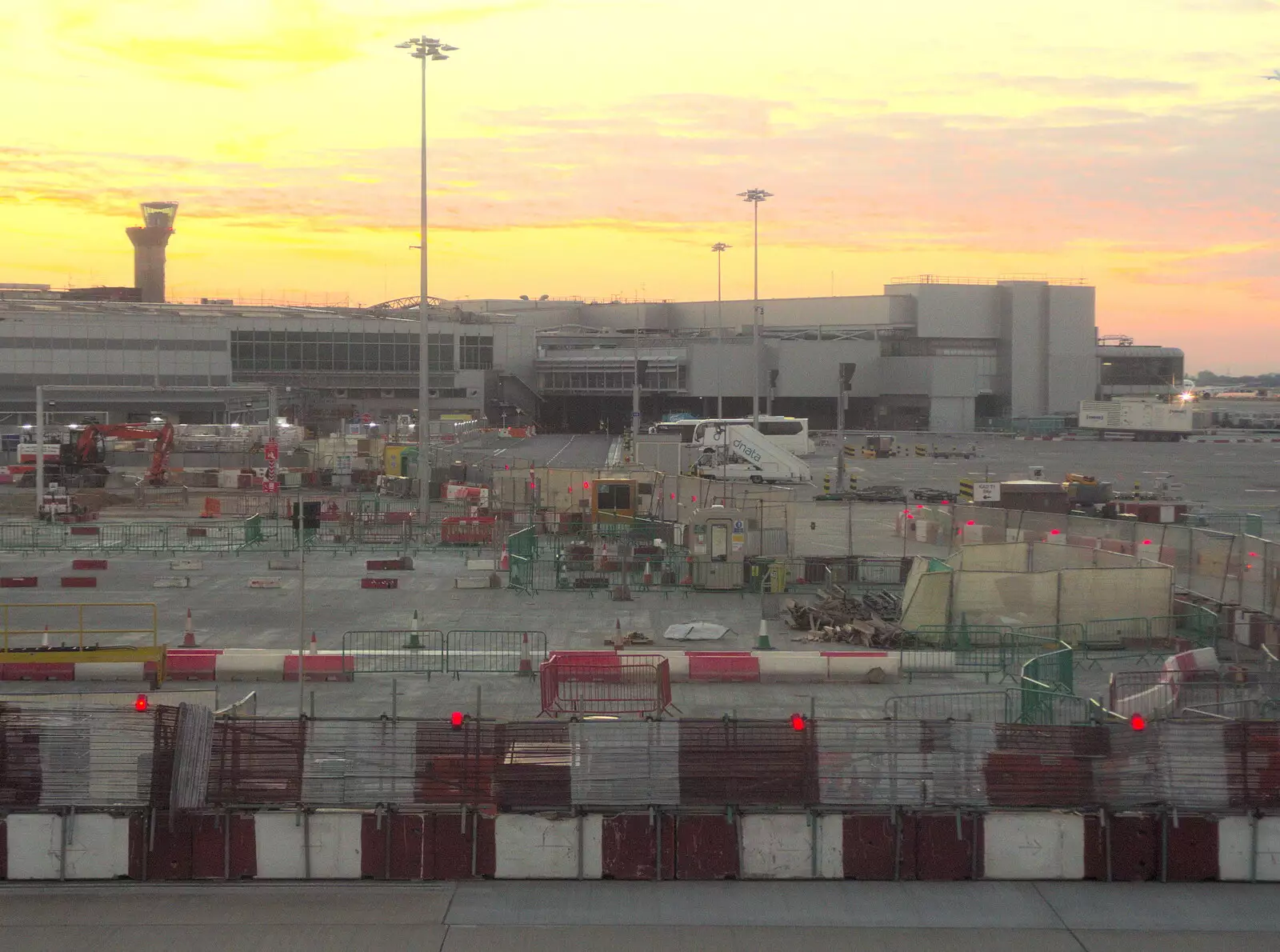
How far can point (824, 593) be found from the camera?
25.8 m

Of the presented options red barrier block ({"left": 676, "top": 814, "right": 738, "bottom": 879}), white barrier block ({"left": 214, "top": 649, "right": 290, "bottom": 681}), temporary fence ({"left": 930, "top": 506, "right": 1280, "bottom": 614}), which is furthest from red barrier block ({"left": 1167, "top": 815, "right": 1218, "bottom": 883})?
white barrier block ({"left": 214, "top": 649, "right": 290, "bottom": 681})

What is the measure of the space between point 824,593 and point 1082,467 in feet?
151

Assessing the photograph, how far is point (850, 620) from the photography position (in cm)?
2283

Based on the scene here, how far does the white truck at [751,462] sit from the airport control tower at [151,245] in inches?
4637

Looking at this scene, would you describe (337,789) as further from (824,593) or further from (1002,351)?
(1002,351)

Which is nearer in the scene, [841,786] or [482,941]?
[482,941]

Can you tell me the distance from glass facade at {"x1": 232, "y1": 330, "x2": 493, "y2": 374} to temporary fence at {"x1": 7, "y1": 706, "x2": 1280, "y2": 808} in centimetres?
8954

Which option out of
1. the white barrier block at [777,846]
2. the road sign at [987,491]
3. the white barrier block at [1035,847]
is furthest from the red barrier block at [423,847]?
the road sign at [987,491]

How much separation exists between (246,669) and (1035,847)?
451 inches

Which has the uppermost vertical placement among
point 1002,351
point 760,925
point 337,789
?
point 1002,351

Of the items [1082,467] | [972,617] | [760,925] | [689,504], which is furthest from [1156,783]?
[1082,467]

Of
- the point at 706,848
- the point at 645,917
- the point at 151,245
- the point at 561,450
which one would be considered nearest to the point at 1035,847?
the point at 706,848

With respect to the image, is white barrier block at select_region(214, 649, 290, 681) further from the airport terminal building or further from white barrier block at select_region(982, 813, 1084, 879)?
the airport terminal building

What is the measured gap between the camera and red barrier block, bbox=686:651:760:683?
18.4 m
